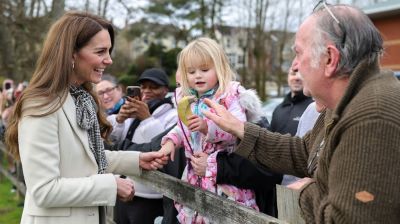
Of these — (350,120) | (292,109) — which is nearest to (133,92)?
(292,109)

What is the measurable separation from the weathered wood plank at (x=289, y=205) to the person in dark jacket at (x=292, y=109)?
8.54ft

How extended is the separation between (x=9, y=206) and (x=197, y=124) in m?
6.21

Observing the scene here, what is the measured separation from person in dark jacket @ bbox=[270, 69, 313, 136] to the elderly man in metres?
2.75

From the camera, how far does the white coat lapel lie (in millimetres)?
2193

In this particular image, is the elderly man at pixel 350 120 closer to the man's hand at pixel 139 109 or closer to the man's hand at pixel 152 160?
the man's hand at pixel 152 160

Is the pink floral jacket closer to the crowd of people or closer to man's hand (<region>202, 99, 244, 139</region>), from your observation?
the crowd of people

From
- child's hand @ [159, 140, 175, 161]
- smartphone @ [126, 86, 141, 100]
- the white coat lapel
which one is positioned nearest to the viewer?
the white coat lapel

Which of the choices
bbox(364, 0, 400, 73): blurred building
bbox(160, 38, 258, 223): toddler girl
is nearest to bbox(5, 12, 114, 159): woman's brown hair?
bbox(160, 38, 258, 223): toddler girl

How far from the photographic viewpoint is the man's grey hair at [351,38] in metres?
1.52

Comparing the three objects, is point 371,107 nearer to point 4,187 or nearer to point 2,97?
point 2,97

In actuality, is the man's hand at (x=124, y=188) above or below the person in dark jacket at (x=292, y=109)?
above

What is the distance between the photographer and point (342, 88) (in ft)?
5.24

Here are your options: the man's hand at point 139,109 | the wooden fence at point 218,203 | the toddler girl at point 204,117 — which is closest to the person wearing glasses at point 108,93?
the man's hand at point 139,109

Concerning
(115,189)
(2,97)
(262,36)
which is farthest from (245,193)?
(262,36)
